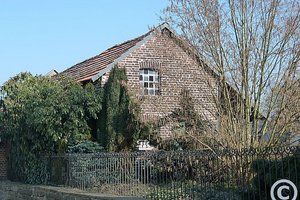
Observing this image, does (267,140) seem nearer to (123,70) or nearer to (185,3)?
(185,3)

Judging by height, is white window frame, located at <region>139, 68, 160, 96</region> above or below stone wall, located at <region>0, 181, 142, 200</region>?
above

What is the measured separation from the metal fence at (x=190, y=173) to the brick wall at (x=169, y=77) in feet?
12.7

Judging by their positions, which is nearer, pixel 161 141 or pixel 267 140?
pixel 267 140

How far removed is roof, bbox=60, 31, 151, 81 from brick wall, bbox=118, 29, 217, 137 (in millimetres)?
610

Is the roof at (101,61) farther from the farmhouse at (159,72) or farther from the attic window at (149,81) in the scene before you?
the attic window at (149,81)

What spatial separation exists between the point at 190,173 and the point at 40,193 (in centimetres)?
683

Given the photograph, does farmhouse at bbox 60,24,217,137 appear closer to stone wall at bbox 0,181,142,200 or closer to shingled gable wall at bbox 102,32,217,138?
shingled gable wall at bbox 102,32,217,138

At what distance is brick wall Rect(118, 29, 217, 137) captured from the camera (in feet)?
50.3

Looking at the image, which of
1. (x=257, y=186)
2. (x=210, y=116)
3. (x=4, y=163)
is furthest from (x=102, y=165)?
(x=4, y=163)

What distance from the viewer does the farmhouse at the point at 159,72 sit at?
15328 millimetres

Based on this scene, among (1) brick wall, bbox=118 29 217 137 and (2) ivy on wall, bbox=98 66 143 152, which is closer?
(1) brick wall, bbox=118 29 217 137

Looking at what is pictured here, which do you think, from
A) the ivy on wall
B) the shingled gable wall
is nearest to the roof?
the shingled gable wall

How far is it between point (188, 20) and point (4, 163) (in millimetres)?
10580

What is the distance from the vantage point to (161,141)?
17.4m
